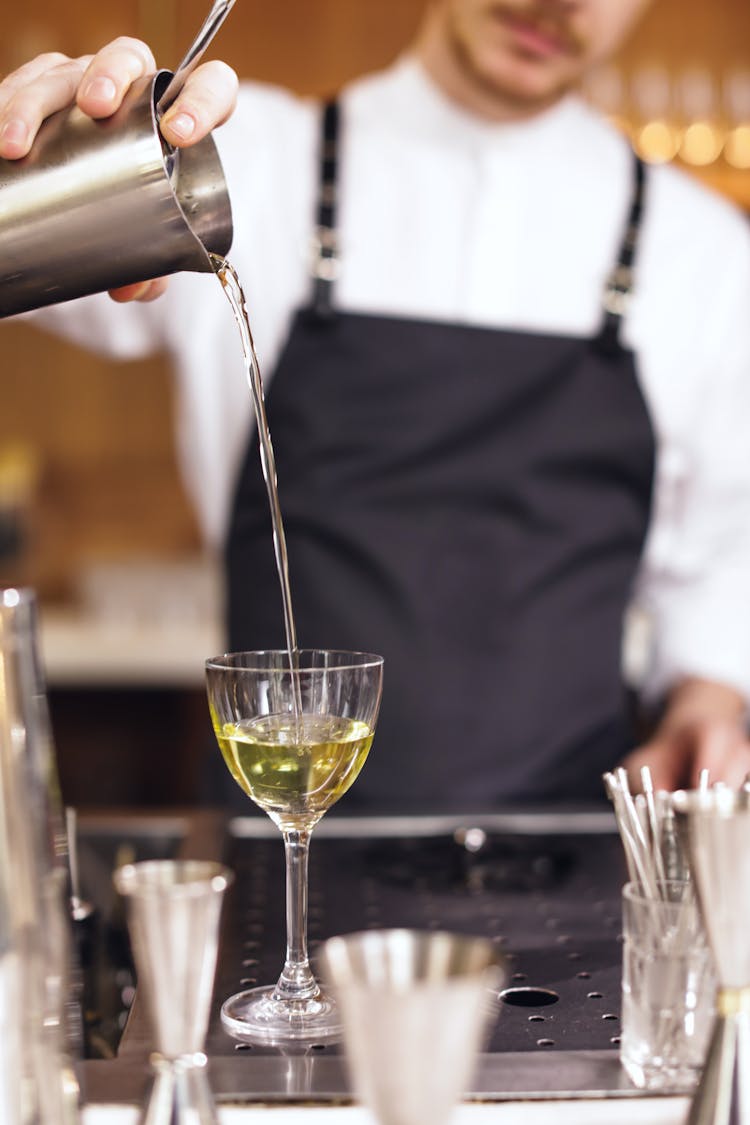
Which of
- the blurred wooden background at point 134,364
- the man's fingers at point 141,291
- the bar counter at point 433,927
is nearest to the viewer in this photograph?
the bar counter at point 433,927

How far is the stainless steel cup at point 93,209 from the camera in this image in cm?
73

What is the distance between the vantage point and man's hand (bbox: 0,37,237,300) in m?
0.74

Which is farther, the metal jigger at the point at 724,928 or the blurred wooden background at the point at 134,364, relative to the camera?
the blurred wooden background at the point at 134,364

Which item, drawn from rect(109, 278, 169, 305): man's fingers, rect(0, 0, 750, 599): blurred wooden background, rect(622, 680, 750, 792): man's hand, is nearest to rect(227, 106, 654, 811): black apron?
rect(622, 680, 750, 792): man's hand

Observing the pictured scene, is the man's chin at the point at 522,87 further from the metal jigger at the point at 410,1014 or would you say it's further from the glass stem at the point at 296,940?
the metal jigger at the point at 410,1014

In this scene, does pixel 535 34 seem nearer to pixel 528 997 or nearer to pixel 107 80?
pixel 107 80

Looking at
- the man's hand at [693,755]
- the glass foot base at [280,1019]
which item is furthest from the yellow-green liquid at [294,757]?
the man's hand at [693,755]

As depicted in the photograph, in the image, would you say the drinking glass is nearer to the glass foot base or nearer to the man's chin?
the glass foot base

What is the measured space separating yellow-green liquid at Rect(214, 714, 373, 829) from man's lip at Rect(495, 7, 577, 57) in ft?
3.25

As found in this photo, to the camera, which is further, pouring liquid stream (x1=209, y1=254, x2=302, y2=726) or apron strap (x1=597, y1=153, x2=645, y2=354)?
apron strap (x1=597, y1=153, x2=645, y2=354)

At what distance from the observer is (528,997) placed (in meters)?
0.80

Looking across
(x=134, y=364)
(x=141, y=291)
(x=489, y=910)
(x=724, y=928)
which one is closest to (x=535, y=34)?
(x=141, y=291)

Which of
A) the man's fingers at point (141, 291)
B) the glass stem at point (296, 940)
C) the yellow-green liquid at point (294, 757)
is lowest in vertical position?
the glass stem at point (296, 940)

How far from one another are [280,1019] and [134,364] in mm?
3397
